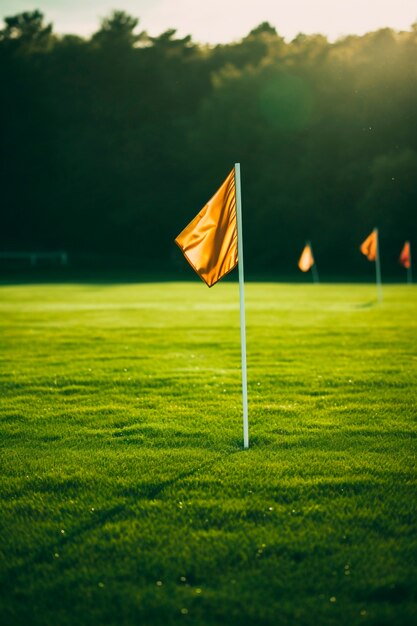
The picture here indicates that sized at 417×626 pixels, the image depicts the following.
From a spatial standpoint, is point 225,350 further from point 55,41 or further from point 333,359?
point 55,41

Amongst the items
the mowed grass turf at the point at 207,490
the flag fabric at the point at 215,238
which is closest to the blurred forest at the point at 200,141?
A: the mowed grass turf at the point at 207,490

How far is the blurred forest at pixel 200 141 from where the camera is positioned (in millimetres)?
51562

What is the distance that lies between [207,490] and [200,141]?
58430 mm

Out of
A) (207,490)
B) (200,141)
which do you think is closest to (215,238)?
(207,490)

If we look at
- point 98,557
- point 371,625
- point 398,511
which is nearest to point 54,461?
point 98,557

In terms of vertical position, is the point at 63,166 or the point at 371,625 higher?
the point at 63,166

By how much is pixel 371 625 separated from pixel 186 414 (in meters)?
4.38

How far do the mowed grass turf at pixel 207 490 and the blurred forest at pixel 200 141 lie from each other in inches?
1648

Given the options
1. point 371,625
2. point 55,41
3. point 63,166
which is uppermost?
point 55,41

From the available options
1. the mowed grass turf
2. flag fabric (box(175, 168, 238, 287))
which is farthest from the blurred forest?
flag fabric (box(175, 168, 238, 287))

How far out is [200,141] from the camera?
2398 inches

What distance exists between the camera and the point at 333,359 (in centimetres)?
1134

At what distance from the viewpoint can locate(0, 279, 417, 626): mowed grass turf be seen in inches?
142

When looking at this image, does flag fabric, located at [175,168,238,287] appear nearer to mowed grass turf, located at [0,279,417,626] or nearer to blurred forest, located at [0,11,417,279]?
mowed grass turf, located at [0,279,417,626]
